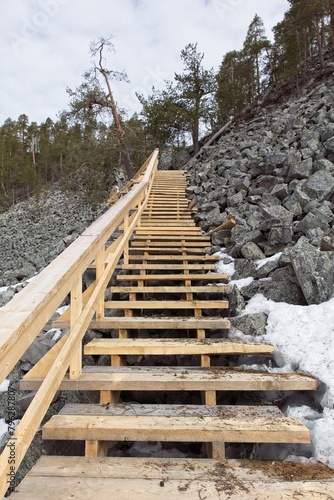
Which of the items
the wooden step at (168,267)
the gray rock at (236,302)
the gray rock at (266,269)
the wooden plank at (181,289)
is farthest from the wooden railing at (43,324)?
the gray rock at (266,269)

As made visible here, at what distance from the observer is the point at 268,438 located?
1.75 meters

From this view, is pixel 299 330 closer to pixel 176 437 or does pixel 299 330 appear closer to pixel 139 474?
pixel 176 437

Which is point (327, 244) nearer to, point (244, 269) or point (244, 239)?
point (244, 269)

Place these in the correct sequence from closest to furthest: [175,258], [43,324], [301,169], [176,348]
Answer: [43,324] < [176,348] < [175,258] < [301,169]

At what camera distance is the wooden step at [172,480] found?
4.65 ft

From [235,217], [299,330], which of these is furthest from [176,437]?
[235,217]

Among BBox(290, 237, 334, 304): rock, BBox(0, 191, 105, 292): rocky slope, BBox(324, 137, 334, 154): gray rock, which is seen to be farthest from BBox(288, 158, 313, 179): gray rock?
BBox(0, 191, 105, 292): rocky slope

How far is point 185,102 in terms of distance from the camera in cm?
1809

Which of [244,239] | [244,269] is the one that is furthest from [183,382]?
[244,239]

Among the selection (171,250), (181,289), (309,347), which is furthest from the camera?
(171,250)

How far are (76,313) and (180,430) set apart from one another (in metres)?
1.01

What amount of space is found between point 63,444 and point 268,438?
136 centimetres

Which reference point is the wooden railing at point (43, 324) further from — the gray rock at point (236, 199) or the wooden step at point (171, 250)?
the gray rock at point (236, 199)

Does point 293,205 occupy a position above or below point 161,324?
above
